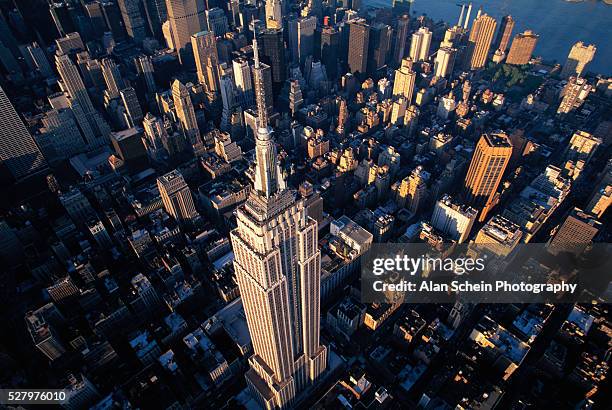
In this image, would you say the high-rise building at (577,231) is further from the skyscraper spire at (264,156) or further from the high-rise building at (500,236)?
the skyscraper spire at (264,156)

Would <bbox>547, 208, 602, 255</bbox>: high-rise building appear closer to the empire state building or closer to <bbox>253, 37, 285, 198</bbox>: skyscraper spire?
the empire state building

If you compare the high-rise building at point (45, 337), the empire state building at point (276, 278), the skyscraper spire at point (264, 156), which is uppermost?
the skyscraper spire at point (264, 156)

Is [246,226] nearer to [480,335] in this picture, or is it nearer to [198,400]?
[198,400]

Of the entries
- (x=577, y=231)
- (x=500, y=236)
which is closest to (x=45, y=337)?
(x=500, y=236)

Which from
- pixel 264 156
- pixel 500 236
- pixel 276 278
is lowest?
pixel 500 236

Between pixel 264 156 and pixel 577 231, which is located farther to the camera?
pixel 577 231

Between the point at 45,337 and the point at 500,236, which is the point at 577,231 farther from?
the point at 45,337

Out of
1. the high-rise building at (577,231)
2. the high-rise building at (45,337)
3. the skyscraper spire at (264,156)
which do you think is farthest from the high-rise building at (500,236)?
the high-rise building at (45,337)
